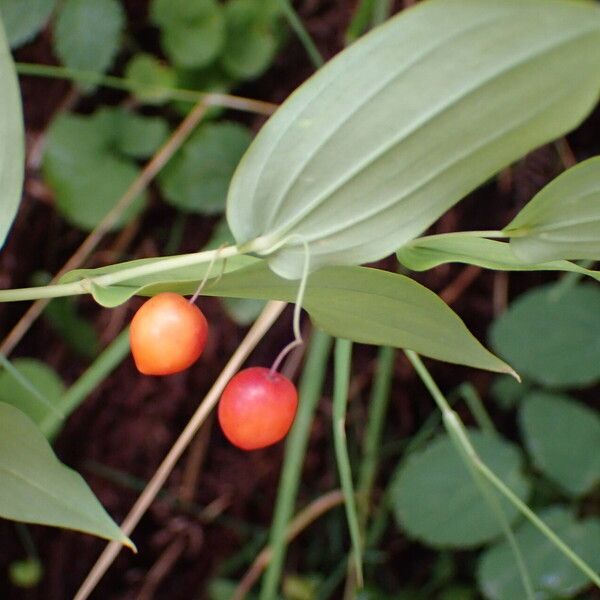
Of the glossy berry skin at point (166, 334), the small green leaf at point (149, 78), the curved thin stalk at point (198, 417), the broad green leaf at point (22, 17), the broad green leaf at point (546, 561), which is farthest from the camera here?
the small green leaf at point (149, 78)

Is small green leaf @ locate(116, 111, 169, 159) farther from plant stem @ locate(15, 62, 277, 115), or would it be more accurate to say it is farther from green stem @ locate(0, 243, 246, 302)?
green stem @ locate(0, 243, 246, 302)

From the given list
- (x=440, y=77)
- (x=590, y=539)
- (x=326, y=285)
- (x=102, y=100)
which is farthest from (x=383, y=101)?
(x=102, y=100)

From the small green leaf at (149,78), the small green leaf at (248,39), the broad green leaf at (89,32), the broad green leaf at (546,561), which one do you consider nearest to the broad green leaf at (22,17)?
the broad green leaf at (89,32)

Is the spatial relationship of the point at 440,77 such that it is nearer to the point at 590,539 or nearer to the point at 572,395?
the point at 590,539

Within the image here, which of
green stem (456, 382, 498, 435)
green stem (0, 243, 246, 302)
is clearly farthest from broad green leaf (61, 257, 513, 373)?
green stem (456, 382, 498, 435)

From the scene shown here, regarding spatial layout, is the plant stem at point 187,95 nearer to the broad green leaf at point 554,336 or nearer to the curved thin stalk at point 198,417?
the curved thin stalk at point 198,417

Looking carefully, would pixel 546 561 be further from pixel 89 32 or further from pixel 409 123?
pixel 89 32
